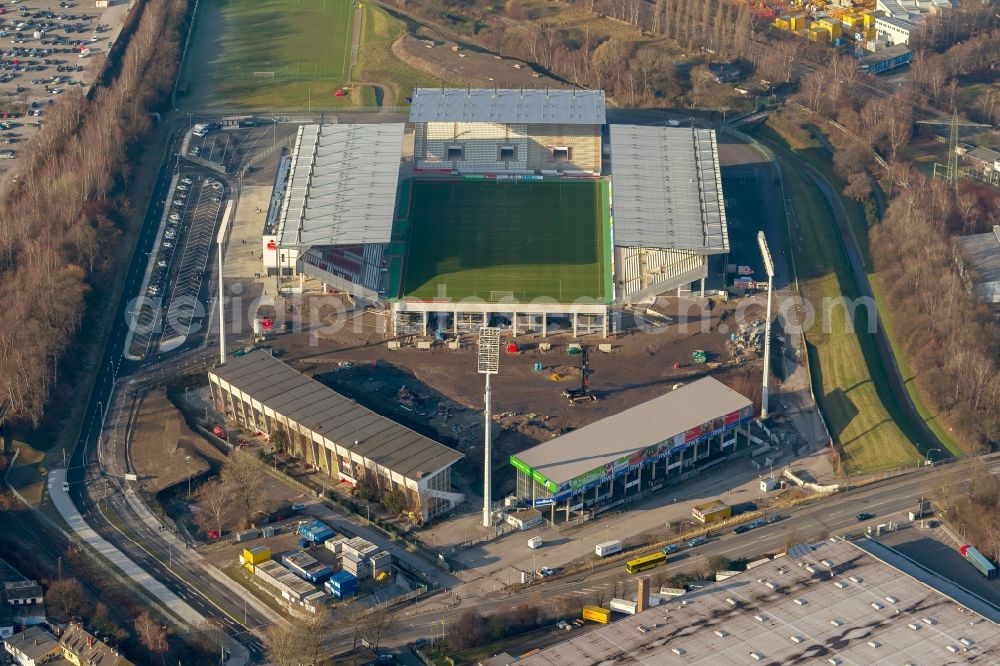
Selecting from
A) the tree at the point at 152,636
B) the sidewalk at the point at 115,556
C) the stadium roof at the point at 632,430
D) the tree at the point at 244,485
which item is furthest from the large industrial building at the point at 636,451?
the tree at the point at 152,636

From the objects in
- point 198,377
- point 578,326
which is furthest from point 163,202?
point 578,326

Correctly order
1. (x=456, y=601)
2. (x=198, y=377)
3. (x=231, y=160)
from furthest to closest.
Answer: (x=231, y=160)
(x=198, y=377)
(x=456, y=601)

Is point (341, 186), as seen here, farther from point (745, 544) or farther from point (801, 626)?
point (801, 626)

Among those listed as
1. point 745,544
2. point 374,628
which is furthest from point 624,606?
point 374,628

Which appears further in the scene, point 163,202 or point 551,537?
point 163,202

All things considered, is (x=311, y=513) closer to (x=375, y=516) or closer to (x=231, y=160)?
(x=375, y=516)

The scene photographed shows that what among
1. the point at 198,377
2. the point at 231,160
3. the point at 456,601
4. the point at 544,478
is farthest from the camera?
the point at 231,160
